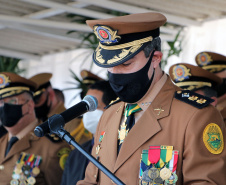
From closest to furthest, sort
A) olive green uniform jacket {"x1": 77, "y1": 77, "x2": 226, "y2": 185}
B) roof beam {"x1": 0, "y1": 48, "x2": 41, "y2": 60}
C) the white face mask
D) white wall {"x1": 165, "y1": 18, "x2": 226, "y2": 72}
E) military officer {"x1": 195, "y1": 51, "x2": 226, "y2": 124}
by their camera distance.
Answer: olive green uniform jacket {"x1": 77, "y1": 77, "x2": 226, "y2": 185}, the white face mask, military officer {"x1": 195, "y1": 51, "x2": 226, "y2": 124}, white wall {"x1": 165, "y1": 18, "x2": 226, "y2": 72}, roof beam {"x1": 0, "y1": 48, "x2": 41, "y2": 60}

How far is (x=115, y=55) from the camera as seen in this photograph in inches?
97.3

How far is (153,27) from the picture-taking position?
8.29 ft

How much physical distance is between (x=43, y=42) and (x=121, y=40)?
8.43 m

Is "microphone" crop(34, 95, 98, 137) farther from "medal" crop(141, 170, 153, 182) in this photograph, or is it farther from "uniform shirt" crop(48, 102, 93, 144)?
"uniform shirt" crop(48, 102, 93, 144)

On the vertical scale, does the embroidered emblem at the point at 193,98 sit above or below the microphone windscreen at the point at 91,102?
below

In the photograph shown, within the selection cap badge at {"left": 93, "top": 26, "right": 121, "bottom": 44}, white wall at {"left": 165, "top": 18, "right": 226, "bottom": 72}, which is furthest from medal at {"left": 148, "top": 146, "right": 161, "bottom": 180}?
white wall at {"left": 165, "top": 18, "right": 226, "bottom": 72}

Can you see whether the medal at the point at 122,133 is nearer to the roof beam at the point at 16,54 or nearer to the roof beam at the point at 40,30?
the roof beam at the point at 40,30

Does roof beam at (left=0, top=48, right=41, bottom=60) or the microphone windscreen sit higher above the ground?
the microphone windscreen

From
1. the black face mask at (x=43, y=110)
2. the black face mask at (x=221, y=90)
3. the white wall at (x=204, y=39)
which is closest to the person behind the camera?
the black face mask at (x=221, y=90)

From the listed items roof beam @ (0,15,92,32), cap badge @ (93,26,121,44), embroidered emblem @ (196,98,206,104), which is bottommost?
roof beam @ (0,15,92,32)

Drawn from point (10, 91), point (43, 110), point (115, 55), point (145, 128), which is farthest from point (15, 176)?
point (115, 55)

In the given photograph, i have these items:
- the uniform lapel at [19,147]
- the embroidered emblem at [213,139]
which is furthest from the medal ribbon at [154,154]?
the uniform lapel at [19,147]

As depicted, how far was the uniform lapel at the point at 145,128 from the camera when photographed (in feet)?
8.19

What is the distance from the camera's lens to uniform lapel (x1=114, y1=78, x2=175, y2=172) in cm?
250
